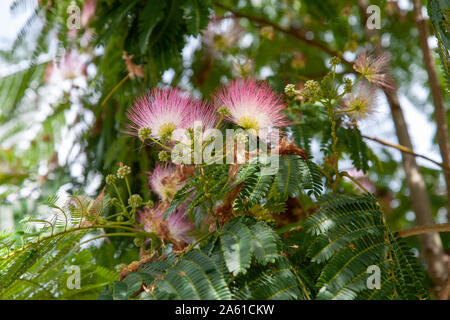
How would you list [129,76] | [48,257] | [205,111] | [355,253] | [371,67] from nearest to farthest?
[355,253] → [48,257] → [205,111] → [371,67] → [129,76]

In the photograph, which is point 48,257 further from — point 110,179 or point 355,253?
point 355,253

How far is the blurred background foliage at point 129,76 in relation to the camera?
1901 mm

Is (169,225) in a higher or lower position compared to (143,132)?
lower

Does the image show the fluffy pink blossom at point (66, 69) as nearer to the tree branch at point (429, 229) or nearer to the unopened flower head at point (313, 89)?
the unopened flower head at point (313, 89)

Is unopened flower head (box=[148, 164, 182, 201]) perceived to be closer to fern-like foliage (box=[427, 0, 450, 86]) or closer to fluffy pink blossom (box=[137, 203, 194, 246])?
fluffy pink blossom (box=[137, 203, 194, 246])

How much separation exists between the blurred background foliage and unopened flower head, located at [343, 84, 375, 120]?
233 millimetres

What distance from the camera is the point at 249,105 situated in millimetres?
1378

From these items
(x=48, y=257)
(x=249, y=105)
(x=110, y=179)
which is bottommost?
(x=48, y=257)

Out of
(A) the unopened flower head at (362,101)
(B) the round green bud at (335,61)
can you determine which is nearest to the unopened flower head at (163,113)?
(B) the round green bud at (335,61)

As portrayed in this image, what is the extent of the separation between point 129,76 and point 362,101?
103 cm

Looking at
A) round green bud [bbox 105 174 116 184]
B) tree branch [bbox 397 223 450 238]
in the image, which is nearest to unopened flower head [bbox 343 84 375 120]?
tree branch [bbox 397 223 450 238]

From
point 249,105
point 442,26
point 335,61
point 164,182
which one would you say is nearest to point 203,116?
point 249,105

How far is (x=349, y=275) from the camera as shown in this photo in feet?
3.69

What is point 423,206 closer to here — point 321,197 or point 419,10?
point 419,10
